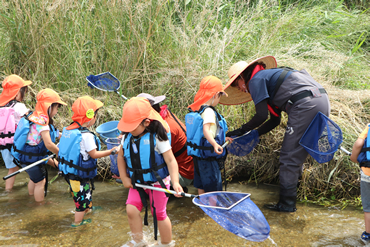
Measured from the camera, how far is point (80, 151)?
346 cm

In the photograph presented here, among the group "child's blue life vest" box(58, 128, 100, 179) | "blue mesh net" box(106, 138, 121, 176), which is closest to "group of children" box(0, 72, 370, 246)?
"child's blue life vest" box(58, 128, 100, 179)

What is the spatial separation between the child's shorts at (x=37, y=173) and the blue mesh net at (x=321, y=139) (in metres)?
3.25

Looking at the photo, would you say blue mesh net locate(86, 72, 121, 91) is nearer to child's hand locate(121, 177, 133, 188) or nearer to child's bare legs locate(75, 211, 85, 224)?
child's bare legs locate(75, 211, 85, 224)

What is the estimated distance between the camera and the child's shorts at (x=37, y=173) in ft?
13.5

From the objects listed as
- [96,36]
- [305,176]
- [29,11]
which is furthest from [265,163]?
[29,11]

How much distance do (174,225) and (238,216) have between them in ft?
3.56

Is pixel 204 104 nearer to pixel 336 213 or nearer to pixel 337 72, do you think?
pixel 336 213

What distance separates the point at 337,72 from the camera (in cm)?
533

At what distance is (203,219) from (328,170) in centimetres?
172

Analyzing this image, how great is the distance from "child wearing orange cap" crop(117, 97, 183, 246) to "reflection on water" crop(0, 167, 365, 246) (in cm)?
53

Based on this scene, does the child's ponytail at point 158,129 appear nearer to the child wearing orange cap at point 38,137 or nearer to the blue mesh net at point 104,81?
the child wearing orange cap at point 38,137

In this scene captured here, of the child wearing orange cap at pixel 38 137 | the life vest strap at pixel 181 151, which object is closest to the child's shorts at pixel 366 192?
the life vest strap at pixel 181 151

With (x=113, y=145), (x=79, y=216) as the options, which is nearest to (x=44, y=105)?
(x=113, y=145)

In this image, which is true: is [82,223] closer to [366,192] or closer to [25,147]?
[25,147]
